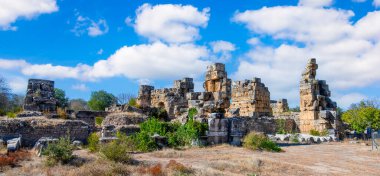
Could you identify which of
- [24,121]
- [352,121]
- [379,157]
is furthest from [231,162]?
[352,121]

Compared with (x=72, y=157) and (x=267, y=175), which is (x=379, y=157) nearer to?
(x=267, y=175)

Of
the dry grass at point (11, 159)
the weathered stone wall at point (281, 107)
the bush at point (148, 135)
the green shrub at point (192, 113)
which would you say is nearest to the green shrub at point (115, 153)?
the dry grass at point (11, 159)

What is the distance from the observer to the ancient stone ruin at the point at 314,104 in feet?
74.9

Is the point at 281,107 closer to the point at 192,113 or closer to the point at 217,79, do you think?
the point at 217,79

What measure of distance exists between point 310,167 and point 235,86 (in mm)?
17027

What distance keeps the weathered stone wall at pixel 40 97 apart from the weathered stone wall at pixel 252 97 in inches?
497

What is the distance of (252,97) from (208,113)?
32.6ft

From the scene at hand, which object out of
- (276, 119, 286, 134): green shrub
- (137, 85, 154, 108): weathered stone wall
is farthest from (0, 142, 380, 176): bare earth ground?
(137, 85, 154, 108): weathered stone wall

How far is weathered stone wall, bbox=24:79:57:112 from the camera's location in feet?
65.7

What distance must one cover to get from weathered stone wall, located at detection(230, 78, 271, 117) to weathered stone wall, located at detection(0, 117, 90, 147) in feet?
41.6

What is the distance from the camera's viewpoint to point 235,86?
27.6 metres

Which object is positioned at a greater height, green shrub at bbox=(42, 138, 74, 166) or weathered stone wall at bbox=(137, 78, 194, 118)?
weathered stone wall at bbox=(137, 78, 194, 118)

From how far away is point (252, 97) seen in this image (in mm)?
26031

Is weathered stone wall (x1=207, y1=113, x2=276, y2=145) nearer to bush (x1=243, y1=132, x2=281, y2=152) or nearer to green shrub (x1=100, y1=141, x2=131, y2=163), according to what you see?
bush (x1=243, y1=132, x2=281, y2=152)
